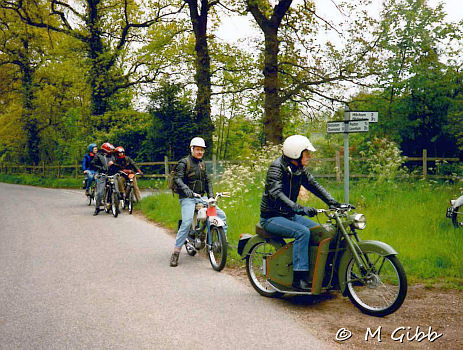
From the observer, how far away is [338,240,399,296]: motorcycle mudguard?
4.41 meters

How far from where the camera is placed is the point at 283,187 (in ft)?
17.4

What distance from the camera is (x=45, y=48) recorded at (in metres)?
34.3

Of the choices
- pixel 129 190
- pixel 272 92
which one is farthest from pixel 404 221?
pixel 272 92

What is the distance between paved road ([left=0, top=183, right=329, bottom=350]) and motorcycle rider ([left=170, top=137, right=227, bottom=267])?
479mm

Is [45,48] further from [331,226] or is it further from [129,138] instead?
[331,226]

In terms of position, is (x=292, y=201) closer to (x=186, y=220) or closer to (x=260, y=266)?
(x=260, y=266)

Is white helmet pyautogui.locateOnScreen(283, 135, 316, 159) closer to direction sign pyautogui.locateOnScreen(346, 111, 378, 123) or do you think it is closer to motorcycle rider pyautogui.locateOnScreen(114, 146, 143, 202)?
direction sign pyautogui.locateOnScreen(346, 111, 378, 123)

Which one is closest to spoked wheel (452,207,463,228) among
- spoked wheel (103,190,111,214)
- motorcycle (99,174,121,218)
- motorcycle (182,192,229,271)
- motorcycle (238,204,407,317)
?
motorcycle (238,204,407,317)

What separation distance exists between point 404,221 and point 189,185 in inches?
169

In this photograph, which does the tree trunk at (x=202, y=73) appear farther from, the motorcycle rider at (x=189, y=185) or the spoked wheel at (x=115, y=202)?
the motorcycle rider at (x=189, y=185)

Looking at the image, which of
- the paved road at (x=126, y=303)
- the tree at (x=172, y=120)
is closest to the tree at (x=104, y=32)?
the tree at (x=172, y=120)

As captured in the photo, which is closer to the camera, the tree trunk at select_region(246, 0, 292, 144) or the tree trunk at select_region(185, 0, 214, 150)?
the tree trunk at select_region(246, 0, 292, 144)

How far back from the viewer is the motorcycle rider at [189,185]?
7.20m

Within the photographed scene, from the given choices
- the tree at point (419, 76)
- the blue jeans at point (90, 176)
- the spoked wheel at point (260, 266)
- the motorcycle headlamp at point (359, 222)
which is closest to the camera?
the motorcycle headlamp at point (359, 222)
